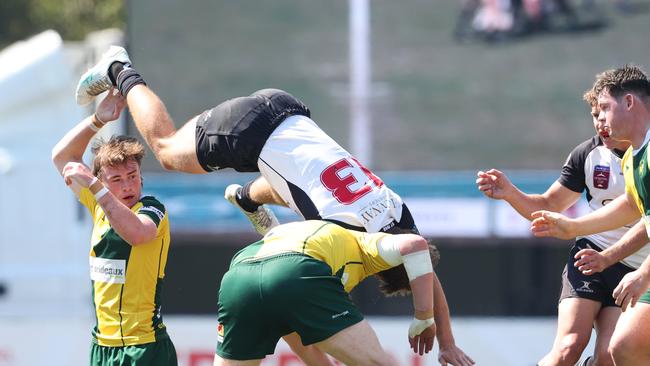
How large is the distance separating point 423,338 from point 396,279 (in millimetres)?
265

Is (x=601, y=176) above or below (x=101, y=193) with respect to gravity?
below

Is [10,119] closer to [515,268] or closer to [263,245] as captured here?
[515,268]

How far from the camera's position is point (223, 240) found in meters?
10.6

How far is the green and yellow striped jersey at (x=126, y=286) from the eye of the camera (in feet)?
16.4

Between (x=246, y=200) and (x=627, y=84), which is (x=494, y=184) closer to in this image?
(x=627, y=84)

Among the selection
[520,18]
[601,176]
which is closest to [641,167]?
[601,176]

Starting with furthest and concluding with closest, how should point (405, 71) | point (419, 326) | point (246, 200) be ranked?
point (405, 71) < point (246, 200) < point (419, 326)

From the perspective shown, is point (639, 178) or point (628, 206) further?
point (628, 206)

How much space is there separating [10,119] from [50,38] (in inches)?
29.0

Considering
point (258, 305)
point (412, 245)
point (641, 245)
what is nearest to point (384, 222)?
point (412, 245)

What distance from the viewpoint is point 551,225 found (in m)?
5.07

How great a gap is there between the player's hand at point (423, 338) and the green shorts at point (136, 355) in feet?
3.14

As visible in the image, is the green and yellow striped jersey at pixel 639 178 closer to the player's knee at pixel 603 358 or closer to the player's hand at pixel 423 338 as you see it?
the player's knee at pixel 603 358

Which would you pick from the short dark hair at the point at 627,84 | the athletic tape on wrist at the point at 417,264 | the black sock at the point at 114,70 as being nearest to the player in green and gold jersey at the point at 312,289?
the athletic tape on wrist at the point at 417,264
